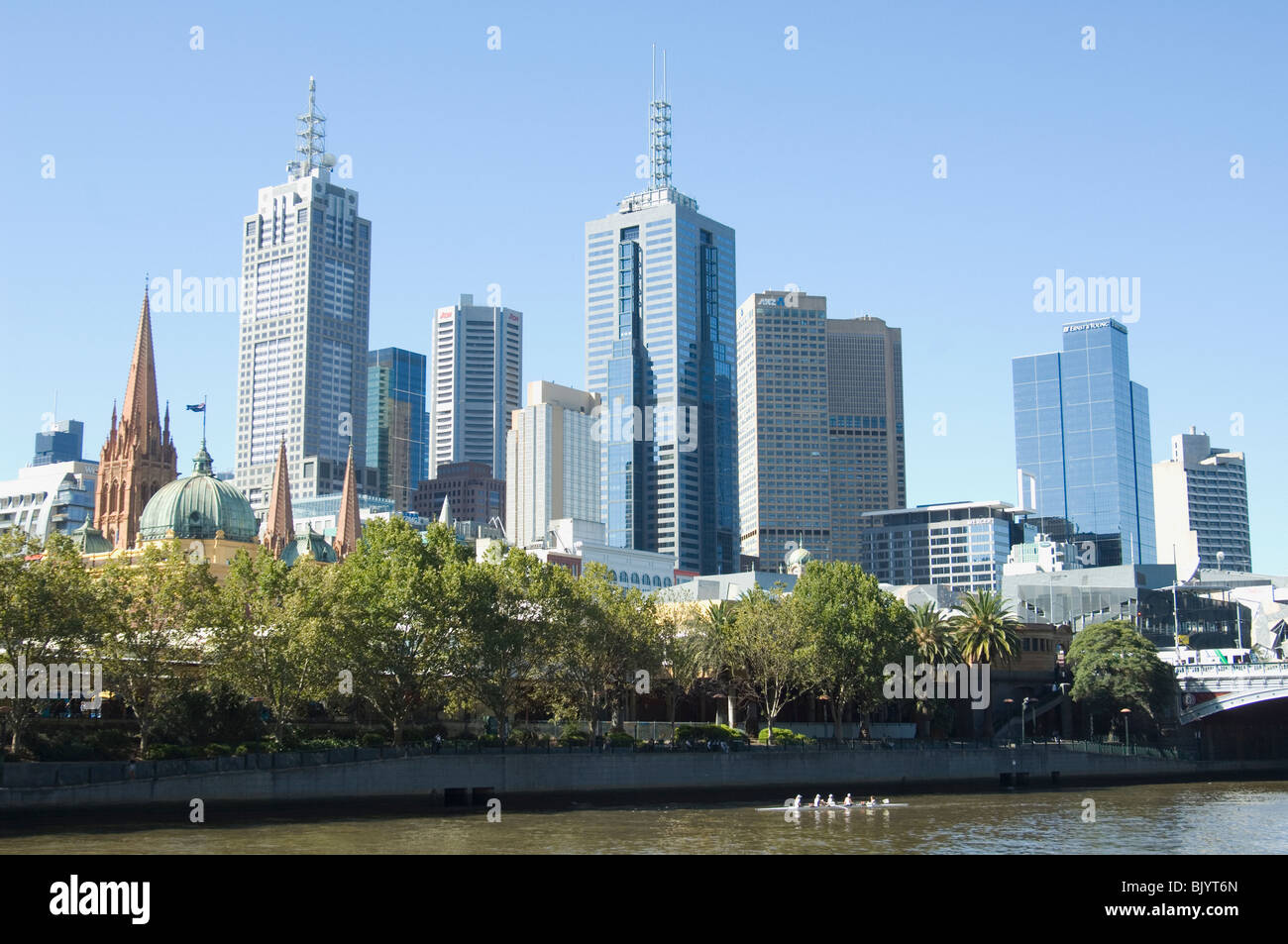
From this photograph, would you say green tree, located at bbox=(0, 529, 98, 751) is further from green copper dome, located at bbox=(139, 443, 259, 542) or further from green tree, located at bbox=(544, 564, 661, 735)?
green copper dome, located at bbox=(139, 443, 259, 542)

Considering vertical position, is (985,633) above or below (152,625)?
below

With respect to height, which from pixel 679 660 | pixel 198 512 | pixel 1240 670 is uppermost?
pixel 198 512

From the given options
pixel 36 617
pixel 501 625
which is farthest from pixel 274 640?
pixel 501 625

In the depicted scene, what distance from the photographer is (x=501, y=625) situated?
96.9 m

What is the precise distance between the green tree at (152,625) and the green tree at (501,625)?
1598 centimetres

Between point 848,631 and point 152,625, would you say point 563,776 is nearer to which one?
point 152,625

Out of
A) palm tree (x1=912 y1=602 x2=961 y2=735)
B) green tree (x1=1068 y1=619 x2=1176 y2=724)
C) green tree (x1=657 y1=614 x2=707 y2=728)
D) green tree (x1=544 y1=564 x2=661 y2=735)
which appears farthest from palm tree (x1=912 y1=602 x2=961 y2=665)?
green tree (x1=544 y1=564 x2=661 y2=735)

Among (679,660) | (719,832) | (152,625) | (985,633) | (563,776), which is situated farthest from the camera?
(985,633)

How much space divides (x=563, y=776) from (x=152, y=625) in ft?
92.3

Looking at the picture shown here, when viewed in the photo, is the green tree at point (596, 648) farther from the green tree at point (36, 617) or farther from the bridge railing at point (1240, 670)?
the bridge railing at point (1240, 670)

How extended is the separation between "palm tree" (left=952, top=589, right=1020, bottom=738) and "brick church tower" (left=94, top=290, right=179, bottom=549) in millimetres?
101312

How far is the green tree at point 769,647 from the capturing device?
375 ft

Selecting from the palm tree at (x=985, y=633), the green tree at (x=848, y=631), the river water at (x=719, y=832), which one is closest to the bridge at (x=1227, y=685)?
the palm tree at (x=985, y=633)
